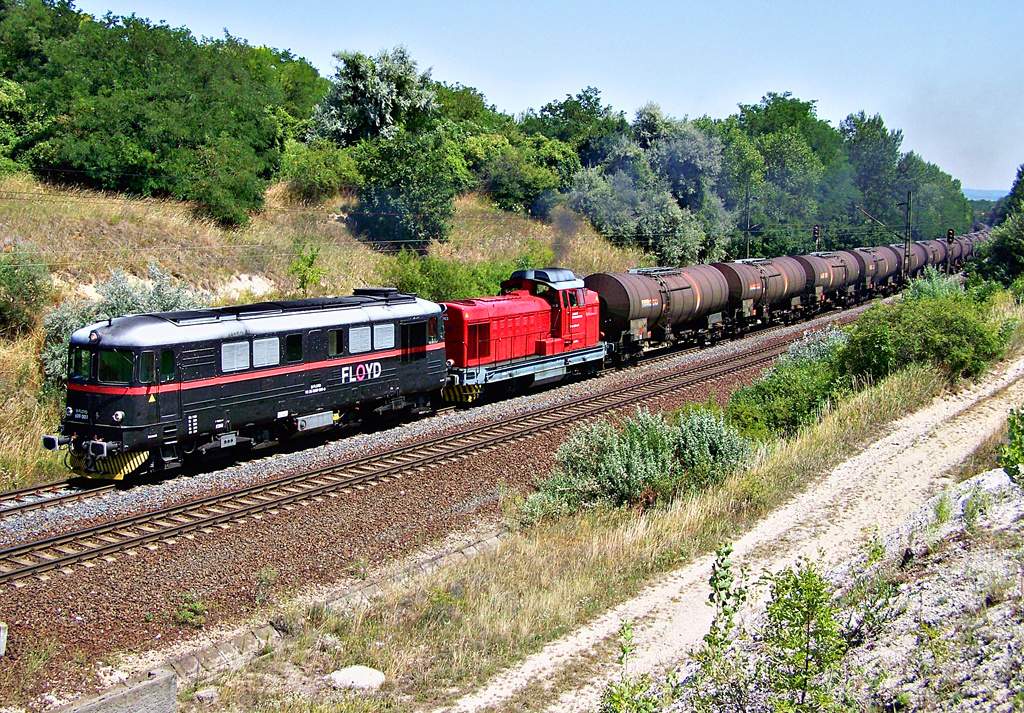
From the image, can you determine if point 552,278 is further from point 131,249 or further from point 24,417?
point 24,417

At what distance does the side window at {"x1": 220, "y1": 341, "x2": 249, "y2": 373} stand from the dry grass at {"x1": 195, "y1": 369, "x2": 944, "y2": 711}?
23.1ft

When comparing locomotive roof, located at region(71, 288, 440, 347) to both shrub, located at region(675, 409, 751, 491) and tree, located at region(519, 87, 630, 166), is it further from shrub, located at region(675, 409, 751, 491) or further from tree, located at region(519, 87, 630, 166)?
tree, located at region(519, 87, 630, 166)

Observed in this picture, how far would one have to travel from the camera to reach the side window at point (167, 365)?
1556 cm

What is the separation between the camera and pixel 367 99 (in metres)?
45.2

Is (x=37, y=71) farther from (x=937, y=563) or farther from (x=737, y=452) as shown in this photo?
(x=937, y=563)

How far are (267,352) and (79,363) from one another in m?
3.44

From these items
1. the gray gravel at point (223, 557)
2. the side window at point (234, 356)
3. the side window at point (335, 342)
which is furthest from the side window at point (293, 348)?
the gray gravel at point (223, 557)

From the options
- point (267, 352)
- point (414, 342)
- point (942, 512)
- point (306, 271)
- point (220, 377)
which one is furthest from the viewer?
point (306, 271)

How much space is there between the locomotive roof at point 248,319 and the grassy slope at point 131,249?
3637 mm

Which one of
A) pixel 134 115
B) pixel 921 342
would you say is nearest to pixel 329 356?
pixel 921 342

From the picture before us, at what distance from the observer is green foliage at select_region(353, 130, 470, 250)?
38.8 metres

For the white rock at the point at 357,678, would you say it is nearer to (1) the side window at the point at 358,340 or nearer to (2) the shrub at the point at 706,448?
(2) the shrub at the point at 706,448

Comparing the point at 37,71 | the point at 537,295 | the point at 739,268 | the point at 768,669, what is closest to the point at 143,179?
the point at 37,71

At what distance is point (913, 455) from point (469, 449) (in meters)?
8.92
